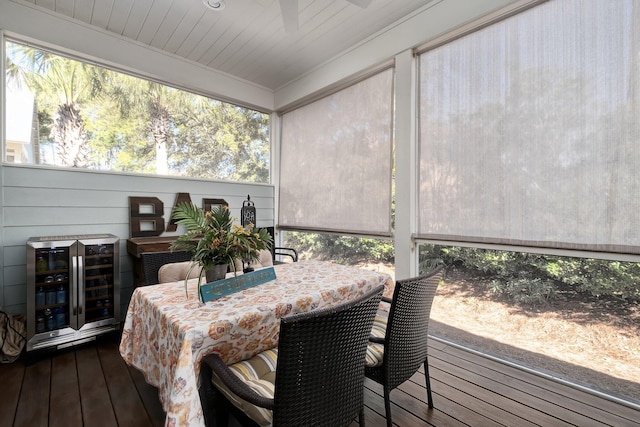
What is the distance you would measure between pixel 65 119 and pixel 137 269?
5.34 feet

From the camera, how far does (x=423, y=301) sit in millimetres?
1590

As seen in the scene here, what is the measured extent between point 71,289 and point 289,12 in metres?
2.83

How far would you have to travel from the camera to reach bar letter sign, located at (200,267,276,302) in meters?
1.48

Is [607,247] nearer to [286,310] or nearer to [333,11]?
[286,310]

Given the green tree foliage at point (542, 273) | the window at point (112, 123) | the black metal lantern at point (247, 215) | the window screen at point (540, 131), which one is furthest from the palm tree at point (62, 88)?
the green tree foliage at point (542, 273)

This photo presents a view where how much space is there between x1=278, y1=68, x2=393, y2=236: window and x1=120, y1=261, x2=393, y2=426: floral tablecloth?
1424 mm

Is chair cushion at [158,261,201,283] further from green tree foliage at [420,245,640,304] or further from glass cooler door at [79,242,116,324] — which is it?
green tree foliage at [420,245,640,304]

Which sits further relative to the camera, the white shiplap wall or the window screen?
the white shiplap wall

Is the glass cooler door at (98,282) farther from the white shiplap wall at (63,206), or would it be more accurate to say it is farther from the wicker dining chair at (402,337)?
the wicker dining chair at (402,337)

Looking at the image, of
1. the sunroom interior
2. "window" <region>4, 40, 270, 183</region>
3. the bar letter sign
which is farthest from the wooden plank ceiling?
the bar letter sign

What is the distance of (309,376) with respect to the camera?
3.45 ft

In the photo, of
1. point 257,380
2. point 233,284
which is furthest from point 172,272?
point 257,380

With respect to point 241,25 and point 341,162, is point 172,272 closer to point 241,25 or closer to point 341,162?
point 341,162

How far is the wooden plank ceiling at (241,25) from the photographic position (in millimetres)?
2650
